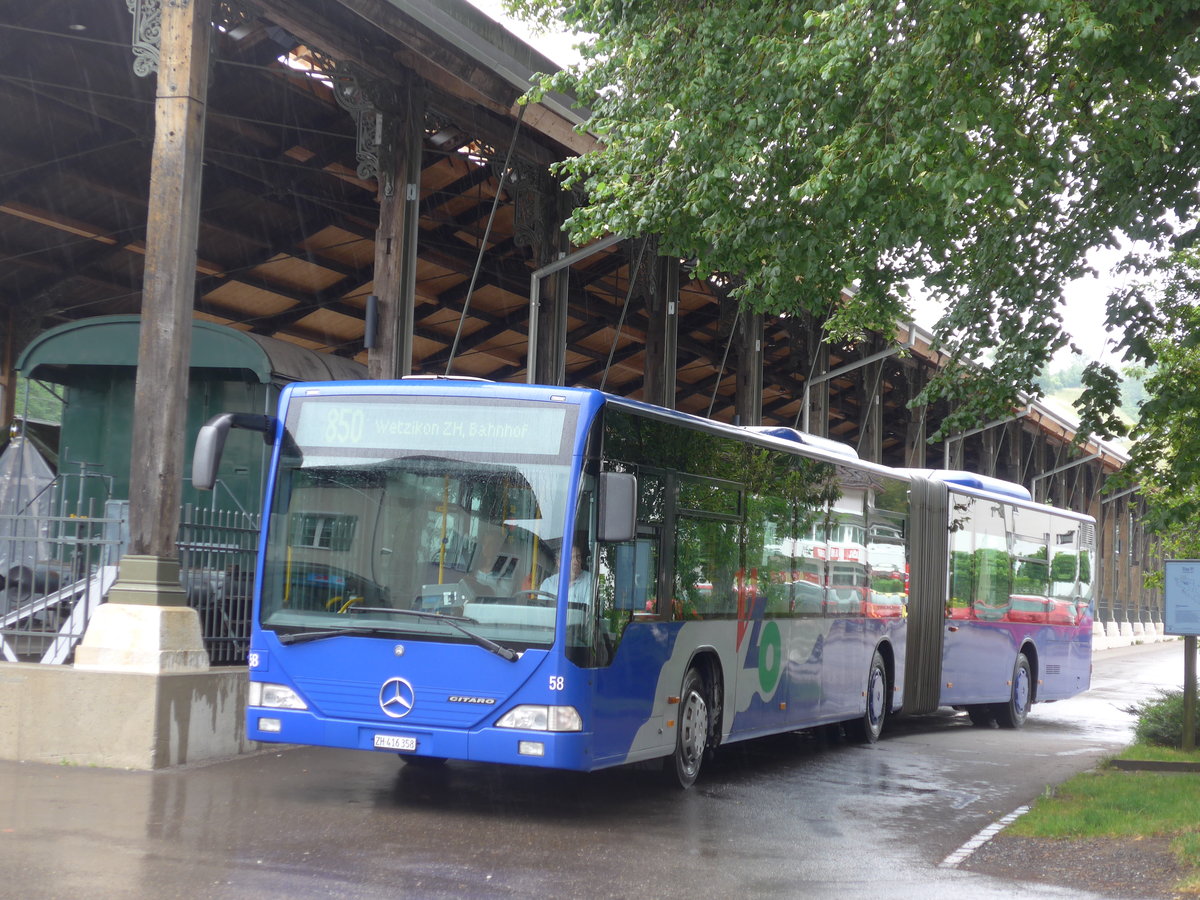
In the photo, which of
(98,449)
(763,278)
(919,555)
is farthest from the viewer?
(919,555)

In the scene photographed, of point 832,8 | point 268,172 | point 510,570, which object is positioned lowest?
point 510,570

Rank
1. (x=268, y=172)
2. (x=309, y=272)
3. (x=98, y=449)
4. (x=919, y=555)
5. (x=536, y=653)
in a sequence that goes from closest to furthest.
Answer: (x=536, y=653) < (x=98, y=449) < (x=919, y=555) < (x=268, y=172) < (x=309, y=272)

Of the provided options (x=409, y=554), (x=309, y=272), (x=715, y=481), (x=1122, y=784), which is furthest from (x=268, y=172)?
(x=1122, y=784)

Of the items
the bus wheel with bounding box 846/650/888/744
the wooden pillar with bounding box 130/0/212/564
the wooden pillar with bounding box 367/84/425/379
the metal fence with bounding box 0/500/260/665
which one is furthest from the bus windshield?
the bus wheel with bounding box 846/650/888/744

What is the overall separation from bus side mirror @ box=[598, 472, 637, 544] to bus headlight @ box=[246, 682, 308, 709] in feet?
7.63

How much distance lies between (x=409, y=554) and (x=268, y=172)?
12.9 meters

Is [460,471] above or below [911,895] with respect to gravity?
above

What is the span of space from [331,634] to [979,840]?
450 centimetres

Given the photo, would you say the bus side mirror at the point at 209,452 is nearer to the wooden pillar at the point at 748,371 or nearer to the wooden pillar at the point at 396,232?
the wooden pillar at the point at 396,232

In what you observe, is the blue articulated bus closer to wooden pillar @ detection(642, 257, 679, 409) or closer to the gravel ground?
the gravel ground

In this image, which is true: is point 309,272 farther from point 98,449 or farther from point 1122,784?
point 1122,784

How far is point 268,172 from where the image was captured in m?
20.5

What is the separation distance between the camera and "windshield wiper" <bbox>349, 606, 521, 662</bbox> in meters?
8.80

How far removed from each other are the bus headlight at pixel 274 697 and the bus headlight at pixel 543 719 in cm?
145
